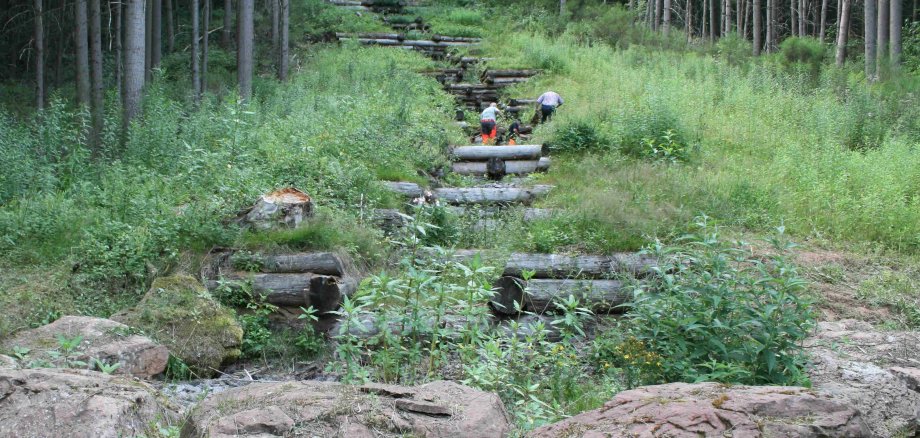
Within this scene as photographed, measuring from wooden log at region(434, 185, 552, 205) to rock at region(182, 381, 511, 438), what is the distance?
801 cm

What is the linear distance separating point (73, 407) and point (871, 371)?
218 inches

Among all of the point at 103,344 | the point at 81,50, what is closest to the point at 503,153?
the point at 81,50

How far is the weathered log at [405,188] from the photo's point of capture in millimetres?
11477

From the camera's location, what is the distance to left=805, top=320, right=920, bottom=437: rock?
5266 mm

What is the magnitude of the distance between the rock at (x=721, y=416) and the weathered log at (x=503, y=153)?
10568 millimetres

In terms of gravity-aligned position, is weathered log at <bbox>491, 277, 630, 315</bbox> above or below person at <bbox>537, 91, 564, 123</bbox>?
below

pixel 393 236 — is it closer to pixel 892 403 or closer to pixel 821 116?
pixel 892 403

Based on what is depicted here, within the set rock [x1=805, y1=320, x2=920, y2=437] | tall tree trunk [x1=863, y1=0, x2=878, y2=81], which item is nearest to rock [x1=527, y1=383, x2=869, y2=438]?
rock [x1=805, y1=320, x2=920, y2=437]

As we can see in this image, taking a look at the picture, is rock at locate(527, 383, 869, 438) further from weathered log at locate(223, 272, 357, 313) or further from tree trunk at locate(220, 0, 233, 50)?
tree trunk at locate(220, 0, 233, 50)

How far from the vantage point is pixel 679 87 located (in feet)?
59.7

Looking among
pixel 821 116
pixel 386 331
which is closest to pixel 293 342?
pixel 386 331

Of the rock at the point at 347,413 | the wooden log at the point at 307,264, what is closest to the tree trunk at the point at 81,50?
the wooden log at the point at 307,264

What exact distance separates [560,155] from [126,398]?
11052 mm

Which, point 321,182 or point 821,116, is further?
point 821,116
